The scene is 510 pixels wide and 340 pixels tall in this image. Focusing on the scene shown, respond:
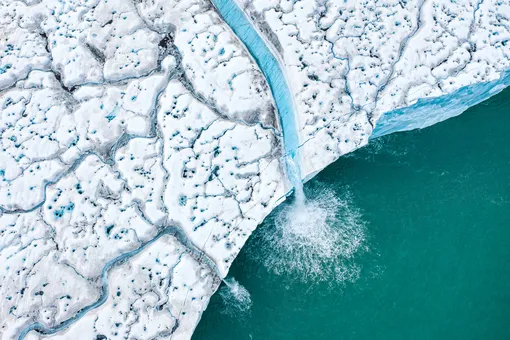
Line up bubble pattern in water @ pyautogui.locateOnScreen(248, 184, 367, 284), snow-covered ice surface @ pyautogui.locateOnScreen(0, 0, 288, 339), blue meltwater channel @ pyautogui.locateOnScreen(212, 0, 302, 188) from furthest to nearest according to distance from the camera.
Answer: bubble pattern in water @ pyautogui.locateOnScreen(248, 184, 367, 284), blue meltwater channel @ pyautogui.locateOnScreen(212, 0, 302, 188), snow-covered ice surface @ pyautogui.locateOnScreen(0, 0, 288, 339)

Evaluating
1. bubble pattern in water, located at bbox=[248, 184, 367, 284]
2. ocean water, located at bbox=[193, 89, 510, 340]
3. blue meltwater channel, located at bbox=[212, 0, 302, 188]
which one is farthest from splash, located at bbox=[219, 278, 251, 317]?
blue meltwater channel, located at bbox=[212, 0, 302, 188]

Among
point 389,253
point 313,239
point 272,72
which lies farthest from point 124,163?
point 389,253

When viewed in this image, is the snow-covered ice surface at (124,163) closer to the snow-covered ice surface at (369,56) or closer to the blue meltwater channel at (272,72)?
the blue meltwater channel at (272,72)

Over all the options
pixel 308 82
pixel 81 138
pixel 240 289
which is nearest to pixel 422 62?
pixel 308 82

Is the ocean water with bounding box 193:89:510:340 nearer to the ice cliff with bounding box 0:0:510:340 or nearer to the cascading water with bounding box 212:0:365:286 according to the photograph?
the cascading water with bounding box 212:0:365:286

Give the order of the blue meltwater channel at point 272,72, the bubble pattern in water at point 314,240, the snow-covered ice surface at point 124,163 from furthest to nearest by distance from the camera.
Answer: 1. the bubble pattern in water at point 314,240
2. the blue meltwater channel at point 272,72
3. the snow-covered ice surface at point 124,163

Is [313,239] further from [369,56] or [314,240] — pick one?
[369,56]

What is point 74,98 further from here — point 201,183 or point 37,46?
point 201,183

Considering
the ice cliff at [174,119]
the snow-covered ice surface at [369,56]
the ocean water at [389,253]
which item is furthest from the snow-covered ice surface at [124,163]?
the ocean water at [389,253]
